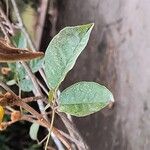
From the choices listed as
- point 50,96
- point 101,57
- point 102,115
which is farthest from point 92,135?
point 50,96

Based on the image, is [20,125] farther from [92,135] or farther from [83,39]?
[83,39]

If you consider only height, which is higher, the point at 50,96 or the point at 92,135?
the point at 50,96

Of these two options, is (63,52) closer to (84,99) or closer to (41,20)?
(84,99)

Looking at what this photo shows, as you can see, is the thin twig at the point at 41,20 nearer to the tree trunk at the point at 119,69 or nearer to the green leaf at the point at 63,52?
the tree trunk at the point at 119,69

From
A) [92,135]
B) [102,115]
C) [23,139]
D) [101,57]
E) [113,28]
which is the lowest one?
[23,139]

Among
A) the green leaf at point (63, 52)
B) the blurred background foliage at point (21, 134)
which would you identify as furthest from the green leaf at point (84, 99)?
the blurred background foliage at point (21, 134)

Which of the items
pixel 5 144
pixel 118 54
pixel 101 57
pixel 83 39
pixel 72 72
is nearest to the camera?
pixel 83 39
